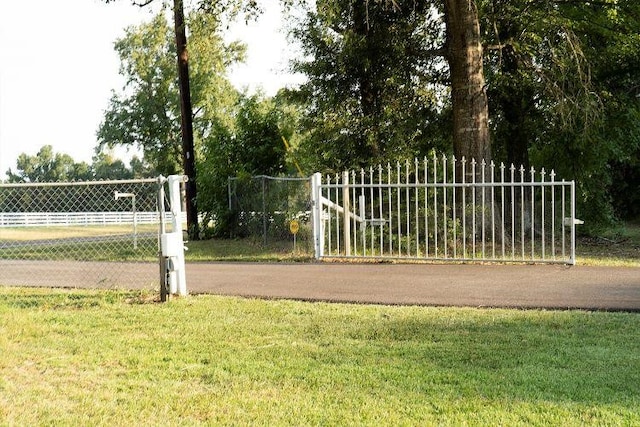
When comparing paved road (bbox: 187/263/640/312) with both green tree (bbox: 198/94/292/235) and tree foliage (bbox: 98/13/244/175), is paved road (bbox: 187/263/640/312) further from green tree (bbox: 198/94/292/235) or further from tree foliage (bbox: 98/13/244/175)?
tree foliage (bbox: 98/13/244/175)

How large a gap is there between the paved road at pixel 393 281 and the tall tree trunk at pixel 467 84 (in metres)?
3.64

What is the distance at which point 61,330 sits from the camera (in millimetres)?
6934

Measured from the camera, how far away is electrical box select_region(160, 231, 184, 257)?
327 inches

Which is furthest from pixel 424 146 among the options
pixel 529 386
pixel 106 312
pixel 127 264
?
pixel 529 386

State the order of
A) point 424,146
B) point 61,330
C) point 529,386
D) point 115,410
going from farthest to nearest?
point 424,146 → point 61,330 → point 529,386 → point 115,410

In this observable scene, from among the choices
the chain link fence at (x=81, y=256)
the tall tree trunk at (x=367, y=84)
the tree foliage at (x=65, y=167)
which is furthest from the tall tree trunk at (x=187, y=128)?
the tree foliage at (x=65, y=167)

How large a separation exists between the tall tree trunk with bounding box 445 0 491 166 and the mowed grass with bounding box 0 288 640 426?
23.1 feet

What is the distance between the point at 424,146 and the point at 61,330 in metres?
13.8

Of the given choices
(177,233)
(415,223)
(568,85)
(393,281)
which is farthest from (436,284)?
(568,85)

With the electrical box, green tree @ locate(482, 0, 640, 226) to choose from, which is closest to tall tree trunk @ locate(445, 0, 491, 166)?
green tree @ locate(482, 0, 640, 226)

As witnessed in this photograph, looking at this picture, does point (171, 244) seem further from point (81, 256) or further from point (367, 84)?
point (367, 84)

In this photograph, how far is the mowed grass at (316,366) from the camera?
4324 mm

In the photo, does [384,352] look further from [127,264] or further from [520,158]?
[520,158]

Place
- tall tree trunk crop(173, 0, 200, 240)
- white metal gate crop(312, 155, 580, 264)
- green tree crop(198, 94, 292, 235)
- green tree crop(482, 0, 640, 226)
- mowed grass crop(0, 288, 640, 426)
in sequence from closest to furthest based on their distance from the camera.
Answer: mowed grass crop(0, 288, 640, 426) → white metal gate crop(312, 155, 580, 264) → green tree crop(482, 0, 640, 226) → green tree crop(198, 94, 292, 235) → tall tree trunk crop(173, 0, 200, 240)
